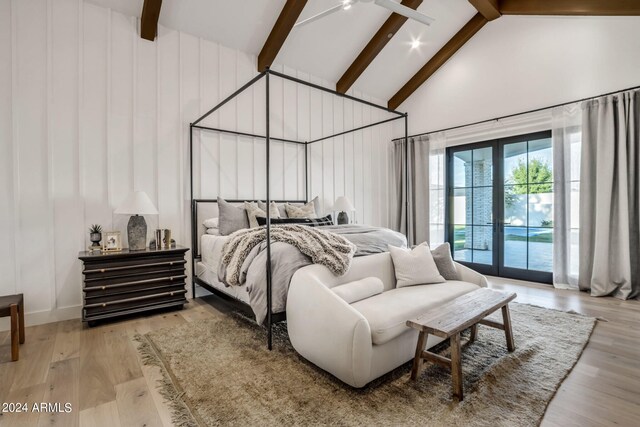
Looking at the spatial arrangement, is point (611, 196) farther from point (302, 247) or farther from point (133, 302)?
point (133, 302)

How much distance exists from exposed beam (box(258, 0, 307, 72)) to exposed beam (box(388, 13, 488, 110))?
2.63 m

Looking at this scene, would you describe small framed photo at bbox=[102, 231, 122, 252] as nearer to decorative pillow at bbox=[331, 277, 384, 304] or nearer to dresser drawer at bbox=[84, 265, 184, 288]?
dresser drawer at bbox=[84, 265, 184, 288]

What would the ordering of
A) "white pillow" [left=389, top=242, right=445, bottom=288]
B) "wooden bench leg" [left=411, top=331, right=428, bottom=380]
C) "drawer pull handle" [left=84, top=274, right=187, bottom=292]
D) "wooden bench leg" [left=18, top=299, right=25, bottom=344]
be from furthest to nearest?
"drawer pull handle" [left=84, top=274, right=187, bottom=292], "white pillow" [left=389, top=242, right=445, bottom=288], "wooden bench leg" [left=18, top=299, right=25, bottom=344], "wooden bench leg" [left=411, top=331, right=428, bottom=380]

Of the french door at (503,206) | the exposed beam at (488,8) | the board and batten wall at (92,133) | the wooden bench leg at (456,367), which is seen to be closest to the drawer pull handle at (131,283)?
the board and batten wall at (92,133)

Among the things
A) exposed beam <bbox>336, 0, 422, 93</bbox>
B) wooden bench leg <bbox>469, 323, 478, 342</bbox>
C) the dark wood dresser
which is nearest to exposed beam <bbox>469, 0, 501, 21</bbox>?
exposed beam <bbox>336, 0, 422, 93</bbox>

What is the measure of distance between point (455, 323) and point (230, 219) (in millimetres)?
2557

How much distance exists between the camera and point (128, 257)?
2922 millimetres

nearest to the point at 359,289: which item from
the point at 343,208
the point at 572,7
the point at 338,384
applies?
the point at 338,384

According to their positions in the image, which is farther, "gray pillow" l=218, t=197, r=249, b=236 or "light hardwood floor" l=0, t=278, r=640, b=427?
"gray pillow" l=218, t=197, r=249, b=236

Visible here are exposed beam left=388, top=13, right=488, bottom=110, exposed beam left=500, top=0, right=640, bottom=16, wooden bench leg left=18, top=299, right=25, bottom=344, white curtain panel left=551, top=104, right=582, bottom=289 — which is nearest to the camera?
wooden bench leg left=18, top=299, right=25, bottom=344

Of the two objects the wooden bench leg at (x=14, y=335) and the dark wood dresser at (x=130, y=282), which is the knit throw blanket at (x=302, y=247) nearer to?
the dark wood dresser at (x=130, y=282)

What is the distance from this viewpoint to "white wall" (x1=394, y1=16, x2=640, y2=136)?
3.68 m

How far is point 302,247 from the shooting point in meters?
2.37

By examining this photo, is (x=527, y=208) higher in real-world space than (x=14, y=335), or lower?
higher
